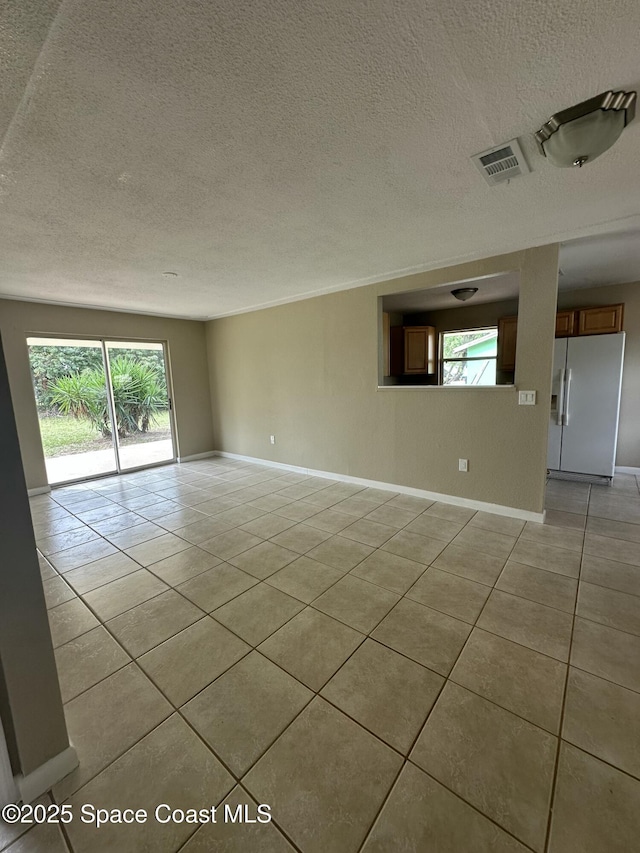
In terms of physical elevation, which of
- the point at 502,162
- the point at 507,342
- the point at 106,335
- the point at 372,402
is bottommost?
the point at 372,402

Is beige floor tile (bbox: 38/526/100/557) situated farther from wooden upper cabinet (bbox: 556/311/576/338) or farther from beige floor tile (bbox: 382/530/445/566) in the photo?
wooden upper cabinet (bbox: 556/311/576/338)

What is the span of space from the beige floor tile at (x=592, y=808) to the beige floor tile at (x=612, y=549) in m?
1.76

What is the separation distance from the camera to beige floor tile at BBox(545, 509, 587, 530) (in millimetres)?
3033

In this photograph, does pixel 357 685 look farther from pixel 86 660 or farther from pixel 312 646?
pixel 86 660

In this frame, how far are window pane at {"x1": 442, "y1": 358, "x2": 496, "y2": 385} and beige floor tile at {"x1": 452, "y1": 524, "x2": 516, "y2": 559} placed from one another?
291 cm

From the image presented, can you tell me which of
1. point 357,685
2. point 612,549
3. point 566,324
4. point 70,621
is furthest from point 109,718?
point 566,324

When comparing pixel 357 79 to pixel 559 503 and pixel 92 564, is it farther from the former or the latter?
pixel 559 503

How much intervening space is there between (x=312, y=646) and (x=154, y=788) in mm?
807

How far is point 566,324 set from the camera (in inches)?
167

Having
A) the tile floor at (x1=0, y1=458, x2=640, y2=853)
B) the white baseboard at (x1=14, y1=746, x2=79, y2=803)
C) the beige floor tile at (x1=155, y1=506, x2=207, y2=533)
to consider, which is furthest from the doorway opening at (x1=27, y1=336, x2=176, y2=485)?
the white baseboard at (x1=14, y1=746, x2=79, y2=803)

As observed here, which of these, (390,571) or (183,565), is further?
(183,565)

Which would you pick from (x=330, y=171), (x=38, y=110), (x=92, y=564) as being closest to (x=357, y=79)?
(x=330, y=171)

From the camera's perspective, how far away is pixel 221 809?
43.7 inches

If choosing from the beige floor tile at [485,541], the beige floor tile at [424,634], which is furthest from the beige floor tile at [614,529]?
the beige floor tile at [424,634]
